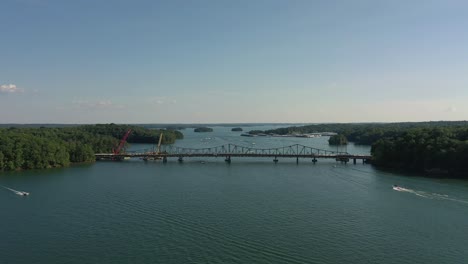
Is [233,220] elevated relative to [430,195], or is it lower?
lower

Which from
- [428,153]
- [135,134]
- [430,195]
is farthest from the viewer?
[135,134]

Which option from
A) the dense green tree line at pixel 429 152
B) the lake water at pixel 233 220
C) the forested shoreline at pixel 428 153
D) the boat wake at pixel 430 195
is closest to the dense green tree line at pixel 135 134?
the forested shoreline at pixel 428 153

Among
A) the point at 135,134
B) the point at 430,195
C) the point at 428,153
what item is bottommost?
the point at 430,195

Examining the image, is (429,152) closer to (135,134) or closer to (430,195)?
(430,195)

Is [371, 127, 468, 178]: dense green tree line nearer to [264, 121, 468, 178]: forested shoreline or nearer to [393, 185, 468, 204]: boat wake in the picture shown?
[264, 121, 468, 178]: forested shoreline

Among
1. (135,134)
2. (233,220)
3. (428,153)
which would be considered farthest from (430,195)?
(135,134)

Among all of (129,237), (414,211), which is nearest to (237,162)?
(414,211)

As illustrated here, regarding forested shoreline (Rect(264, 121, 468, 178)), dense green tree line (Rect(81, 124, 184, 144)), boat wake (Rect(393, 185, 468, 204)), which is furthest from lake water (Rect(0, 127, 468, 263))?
dense green tree line (Rect(81, 124, 184, 144))

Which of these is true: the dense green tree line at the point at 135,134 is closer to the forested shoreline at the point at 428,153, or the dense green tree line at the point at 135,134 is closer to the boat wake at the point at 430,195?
the forested shoreline at the point at 428,153
